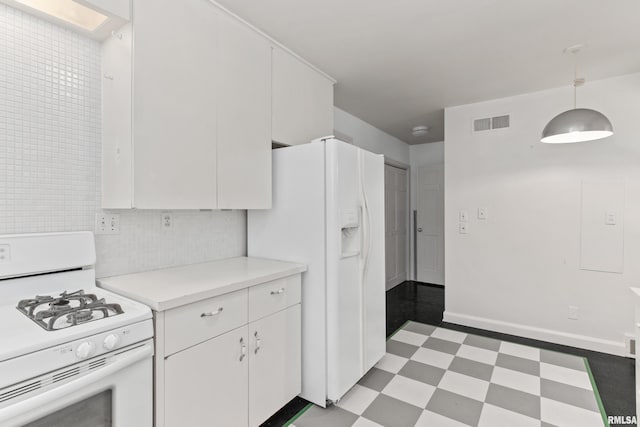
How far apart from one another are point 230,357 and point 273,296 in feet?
1.29

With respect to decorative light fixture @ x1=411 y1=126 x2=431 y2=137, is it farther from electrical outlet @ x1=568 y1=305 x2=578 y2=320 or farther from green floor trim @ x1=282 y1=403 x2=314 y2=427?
green floor trim @ x1=282 y1=403 x2=314 y2=427

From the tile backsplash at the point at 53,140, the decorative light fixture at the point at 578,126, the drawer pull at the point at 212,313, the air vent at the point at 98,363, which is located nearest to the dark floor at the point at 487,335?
the drawer pull at the point at 212,313

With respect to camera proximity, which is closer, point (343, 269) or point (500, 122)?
point (343, 269)

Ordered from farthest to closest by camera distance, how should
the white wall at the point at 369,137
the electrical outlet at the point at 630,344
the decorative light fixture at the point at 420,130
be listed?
the decorative light fixture at the point at 420,130
the white wall at the point at 369,137
the electrical outlet at the point at 630,344

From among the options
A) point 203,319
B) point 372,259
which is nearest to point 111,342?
point 203,319

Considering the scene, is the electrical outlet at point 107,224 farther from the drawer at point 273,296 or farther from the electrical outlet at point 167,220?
the drawer at point 273,296

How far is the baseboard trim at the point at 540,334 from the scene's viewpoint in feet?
9.09

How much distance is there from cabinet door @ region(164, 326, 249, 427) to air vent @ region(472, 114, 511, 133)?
3169mm

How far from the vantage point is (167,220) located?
1.95 metres

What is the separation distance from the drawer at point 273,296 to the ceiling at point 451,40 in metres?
1.61

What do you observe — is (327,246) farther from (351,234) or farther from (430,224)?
(430,224)

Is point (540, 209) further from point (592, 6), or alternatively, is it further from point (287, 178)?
point (287, 178)

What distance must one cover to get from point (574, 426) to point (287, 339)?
5.66 ft

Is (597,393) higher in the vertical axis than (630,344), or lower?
lower
